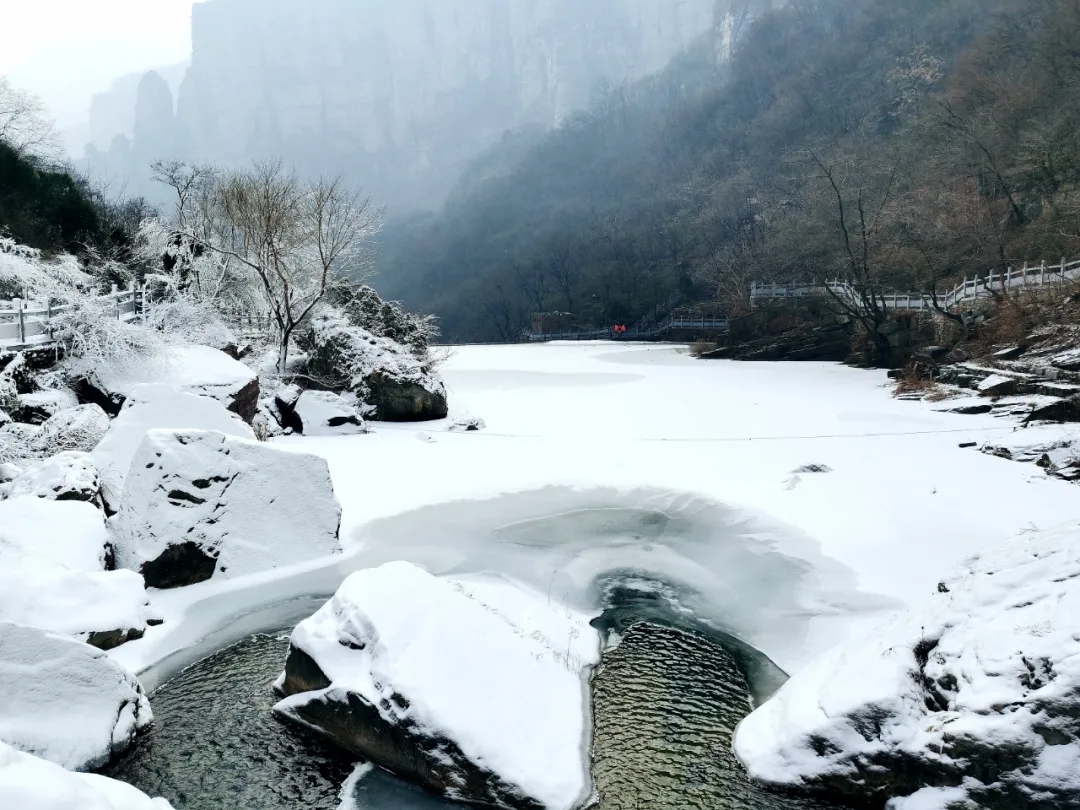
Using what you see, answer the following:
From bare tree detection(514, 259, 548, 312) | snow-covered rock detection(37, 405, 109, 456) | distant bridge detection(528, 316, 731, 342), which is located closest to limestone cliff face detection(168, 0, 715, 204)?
bare tree detection(514, 259, 548, 312)

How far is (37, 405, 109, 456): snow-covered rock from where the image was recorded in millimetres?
10289

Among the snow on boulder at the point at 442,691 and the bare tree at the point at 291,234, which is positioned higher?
the bare tree at the point at 291,234

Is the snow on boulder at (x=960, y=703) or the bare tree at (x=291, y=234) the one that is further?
the bare tree at (x=291, y=234)

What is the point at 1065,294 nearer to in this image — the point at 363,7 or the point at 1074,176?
the point at 1074,176

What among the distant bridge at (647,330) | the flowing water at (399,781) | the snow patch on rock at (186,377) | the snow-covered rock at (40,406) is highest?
the distant bridge at (647,330)

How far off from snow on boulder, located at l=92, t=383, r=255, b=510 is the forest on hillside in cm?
2789

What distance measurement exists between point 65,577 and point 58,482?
2050 mm

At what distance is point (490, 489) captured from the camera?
38.6 ft

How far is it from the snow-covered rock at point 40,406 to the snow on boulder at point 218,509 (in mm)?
4328

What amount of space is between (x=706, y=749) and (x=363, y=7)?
7505 inches

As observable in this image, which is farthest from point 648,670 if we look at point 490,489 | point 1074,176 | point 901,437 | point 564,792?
point 1074,176

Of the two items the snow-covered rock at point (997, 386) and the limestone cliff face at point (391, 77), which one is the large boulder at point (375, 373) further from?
the limestone cliff face at point (391, 77)

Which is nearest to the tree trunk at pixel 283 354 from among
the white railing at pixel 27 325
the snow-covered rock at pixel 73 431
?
the white railing at pixel 27 325

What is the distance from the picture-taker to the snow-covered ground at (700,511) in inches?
296
